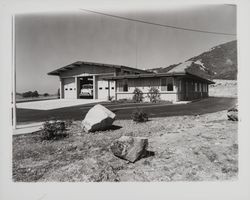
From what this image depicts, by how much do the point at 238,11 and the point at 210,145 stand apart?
2.75m

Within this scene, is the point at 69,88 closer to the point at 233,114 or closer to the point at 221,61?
the point at 221,61

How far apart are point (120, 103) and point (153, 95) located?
3.05ft

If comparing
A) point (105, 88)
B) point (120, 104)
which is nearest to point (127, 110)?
point (120, 104)

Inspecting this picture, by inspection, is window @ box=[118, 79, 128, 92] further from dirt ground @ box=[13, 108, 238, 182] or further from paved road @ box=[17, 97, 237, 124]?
dirt ground @ box=[13, 108, 238, 182]

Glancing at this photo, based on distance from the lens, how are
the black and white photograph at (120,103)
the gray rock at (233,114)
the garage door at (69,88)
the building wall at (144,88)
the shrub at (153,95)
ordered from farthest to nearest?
1. the building wall at (144,88)
2. the shrub at (153,95)
3. the garage door at (69,88)
4. the gray rock at (233,114)
5. the black and white photograph at (120,103)

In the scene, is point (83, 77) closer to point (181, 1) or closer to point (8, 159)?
point (8, 159)

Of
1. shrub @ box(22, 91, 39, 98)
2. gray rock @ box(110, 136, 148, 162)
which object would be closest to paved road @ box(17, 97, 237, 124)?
shrub @ box(22, 91, 39, 98)

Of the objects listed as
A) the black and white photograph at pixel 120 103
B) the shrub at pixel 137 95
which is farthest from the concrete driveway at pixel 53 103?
the shrub at pixel 137 95

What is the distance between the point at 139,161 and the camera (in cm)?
Result: 365

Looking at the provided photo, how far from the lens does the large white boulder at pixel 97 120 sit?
447 centimetres

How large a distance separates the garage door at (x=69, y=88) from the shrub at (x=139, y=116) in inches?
72.4

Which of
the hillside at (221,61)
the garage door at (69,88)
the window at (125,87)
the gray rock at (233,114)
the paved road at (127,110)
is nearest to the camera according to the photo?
the hillside at (221,61)

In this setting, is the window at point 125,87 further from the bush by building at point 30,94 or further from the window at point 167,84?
the bush by building at point 30,94

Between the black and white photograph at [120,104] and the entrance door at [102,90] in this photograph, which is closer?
the black and white photograph at [120,104]
